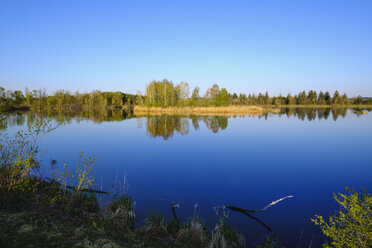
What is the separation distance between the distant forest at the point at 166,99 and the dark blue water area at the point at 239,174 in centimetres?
536

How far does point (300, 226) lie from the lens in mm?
5867

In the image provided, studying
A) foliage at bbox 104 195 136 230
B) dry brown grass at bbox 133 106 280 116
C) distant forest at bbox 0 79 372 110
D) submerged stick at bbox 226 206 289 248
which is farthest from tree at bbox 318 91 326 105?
foliage at bbox 104 195 136 230

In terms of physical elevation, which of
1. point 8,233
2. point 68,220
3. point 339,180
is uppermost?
point 8,233

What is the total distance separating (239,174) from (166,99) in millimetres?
46870

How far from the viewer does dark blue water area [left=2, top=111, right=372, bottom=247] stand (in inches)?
253

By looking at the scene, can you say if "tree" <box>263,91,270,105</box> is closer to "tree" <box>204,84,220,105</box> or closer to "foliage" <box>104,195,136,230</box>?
"tree" <box>204,84,220,105</box>

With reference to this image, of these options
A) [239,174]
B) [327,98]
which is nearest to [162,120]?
[239,174]

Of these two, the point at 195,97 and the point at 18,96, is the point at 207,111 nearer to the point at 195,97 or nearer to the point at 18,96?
the point at 195,97

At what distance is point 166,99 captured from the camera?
55656mm

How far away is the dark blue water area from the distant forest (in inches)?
211

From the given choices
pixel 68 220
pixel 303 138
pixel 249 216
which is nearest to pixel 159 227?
pixel 68 220

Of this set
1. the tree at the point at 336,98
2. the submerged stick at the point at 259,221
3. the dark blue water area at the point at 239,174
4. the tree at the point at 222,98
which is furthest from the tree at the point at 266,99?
the submerged stick at the point at 259,221

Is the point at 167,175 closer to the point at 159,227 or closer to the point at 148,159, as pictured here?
Answer: the point at 148,159

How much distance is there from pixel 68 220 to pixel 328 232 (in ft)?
17.5
